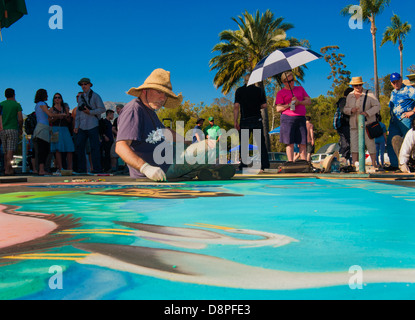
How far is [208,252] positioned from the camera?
1655mm

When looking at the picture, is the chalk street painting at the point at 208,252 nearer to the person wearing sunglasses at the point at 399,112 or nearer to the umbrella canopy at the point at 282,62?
the umbrella canopy at the point at 282,62

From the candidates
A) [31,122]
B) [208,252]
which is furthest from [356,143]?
[31,122]

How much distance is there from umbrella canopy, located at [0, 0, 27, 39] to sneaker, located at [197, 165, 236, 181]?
3.52 meters

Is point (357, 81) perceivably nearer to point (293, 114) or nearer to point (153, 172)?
point (293, 114)

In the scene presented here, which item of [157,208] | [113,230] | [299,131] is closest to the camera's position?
[113,230]

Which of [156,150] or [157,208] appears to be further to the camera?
[156,150]

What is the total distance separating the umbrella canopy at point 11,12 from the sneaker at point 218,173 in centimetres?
352

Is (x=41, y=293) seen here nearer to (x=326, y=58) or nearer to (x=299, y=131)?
(x=299, y=131)

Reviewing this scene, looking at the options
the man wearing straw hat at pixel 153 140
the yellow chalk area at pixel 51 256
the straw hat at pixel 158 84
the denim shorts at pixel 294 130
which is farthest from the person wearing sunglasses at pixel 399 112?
the yellow chalk area at pixel 51 256

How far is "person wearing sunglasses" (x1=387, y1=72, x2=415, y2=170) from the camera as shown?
769 centimetres

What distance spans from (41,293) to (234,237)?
959 millimetres

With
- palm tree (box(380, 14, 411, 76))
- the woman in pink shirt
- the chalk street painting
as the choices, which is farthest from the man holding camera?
palm tree (box(380, 14, 411, 76))
